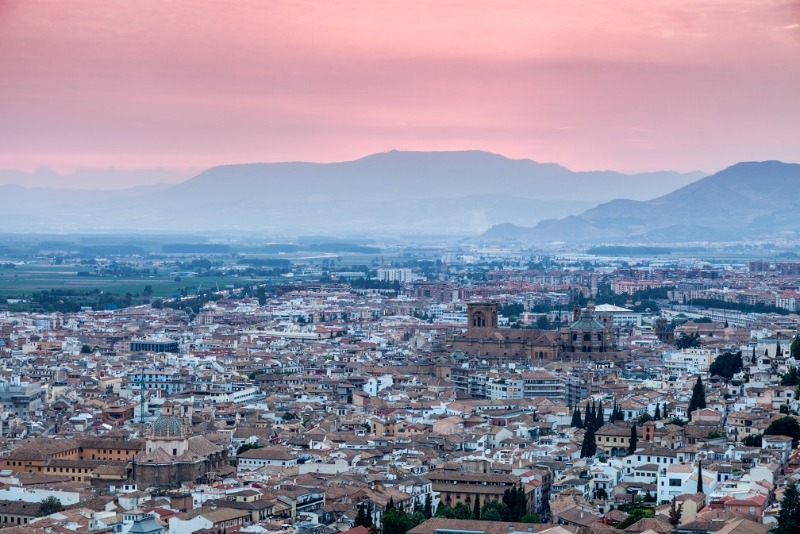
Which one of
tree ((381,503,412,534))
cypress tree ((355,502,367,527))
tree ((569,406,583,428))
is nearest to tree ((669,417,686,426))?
tree ((569,406,583,428))

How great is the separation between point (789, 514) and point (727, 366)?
91.0 ft

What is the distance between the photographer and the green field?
436 feet

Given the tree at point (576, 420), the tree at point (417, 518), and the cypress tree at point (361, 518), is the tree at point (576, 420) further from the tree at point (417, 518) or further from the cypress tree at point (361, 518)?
the cypress tree at point (361, 518)

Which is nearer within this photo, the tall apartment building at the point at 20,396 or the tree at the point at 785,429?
the tree at the point at 785,429

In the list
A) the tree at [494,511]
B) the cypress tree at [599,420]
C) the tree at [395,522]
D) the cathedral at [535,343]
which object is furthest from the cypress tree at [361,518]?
the cathedral at [535,343]

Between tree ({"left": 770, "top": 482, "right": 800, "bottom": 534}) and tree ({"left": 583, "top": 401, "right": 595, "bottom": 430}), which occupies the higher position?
tree ({"left": 770, "top": 482, "right": 800, "bottom": 534})

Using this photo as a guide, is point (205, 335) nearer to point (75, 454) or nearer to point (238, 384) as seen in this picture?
point (238, 384)

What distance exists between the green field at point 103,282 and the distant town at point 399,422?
30076 millimetres

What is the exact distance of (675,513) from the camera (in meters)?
32.9

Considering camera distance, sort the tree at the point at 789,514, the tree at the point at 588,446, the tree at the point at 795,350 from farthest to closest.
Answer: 1. the tree at the point at 795,350
2. the tree at the point at 588,446
3. the tree at the point at 789,514

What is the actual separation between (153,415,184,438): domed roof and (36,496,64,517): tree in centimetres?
522

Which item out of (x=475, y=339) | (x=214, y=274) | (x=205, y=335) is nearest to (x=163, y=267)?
(x=214, y=274)

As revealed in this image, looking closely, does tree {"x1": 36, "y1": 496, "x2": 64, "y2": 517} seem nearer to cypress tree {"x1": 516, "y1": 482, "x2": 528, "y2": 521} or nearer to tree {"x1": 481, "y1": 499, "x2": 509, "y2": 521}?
tree {"x1": 481, "y1": 499, "x2": 509, "y2": 521}

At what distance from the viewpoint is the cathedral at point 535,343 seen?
68.5 meters
